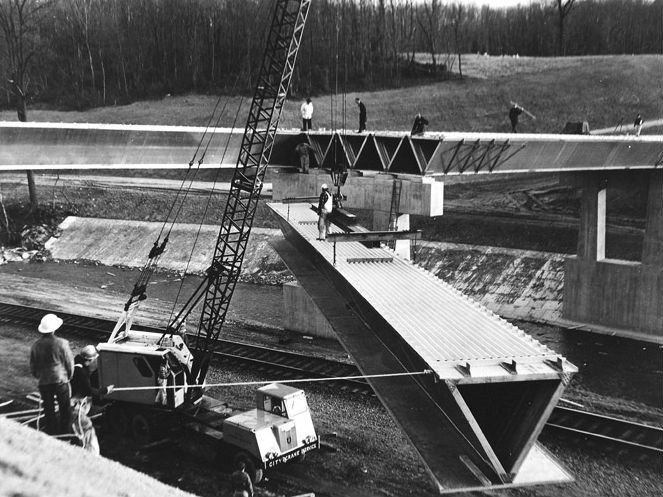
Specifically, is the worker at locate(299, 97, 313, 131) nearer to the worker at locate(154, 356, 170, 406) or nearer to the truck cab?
the worker at locate(154, 356, 170, 406)

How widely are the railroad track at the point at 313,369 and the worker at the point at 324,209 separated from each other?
5879 millimetres

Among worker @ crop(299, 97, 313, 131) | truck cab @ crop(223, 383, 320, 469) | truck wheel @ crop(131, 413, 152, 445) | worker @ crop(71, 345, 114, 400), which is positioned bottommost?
truck wheel @ crop(131, 413, 152, 445)

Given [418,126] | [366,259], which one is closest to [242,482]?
[366,259]

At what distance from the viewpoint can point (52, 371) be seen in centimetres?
1349

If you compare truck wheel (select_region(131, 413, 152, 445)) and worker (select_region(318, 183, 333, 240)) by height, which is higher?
worker (select_region(318, 183, 333, 240))

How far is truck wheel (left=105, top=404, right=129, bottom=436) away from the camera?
70.4ft

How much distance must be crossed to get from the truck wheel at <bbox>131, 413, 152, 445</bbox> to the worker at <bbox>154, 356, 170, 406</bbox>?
3.30 ft

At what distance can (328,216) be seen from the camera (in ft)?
85.1

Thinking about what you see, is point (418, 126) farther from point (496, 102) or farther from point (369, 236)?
point (496, 102)

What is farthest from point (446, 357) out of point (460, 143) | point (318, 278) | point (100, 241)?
point (100, 241)

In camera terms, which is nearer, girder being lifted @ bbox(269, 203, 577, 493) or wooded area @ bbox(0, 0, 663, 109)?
girder being lifted @ bbox(269, 203, 577, 493)

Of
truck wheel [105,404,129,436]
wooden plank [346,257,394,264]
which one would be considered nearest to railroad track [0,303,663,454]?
wooden plank [346,257,394,264]

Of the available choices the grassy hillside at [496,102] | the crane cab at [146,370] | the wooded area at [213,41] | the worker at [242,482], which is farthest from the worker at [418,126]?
the wooded area at [213,41]

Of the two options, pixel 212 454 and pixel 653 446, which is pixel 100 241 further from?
pixel 653 446
